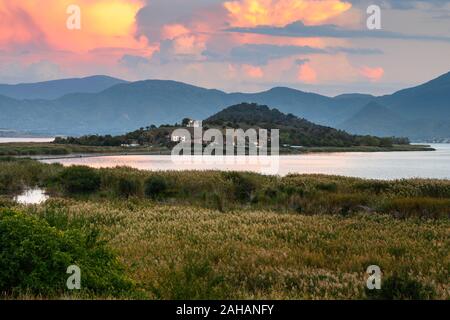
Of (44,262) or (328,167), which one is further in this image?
(328,167)

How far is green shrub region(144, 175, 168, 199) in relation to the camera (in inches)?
1657

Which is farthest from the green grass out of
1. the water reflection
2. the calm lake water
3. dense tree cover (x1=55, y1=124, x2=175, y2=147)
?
dense tree cover (x1=55, y1=124, x2=175, y2=147)

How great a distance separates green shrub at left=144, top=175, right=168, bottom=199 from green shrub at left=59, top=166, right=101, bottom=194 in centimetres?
466

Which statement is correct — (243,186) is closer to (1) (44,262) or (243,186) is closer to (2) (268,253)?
(2) (268,253)

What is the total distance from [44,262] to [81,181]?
1367 inches

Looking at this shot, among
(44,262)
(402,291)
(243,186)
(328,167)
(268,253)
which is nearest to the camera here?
(44,262)

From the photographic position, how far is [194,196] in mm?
40844

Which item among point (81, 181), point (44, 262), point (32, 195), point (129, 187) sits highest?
point (44, 262)

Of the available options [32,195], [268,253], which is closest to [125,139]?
[32,195]

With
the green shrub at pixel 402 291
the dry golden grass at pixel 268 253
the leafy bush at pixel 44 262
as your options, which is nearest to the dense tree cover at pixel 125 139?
the dry golden grass at pixel 268 253

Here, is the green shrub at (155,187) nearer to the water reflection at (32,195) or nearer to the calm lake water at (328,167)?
the water reflection at (32,195)

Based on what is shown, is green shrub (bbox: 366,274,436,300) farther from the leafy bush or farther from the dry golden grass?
the leafy bush

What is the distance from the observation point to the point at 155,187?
42.4m

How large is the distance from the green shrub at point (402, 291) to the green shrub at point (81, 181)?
116ft
